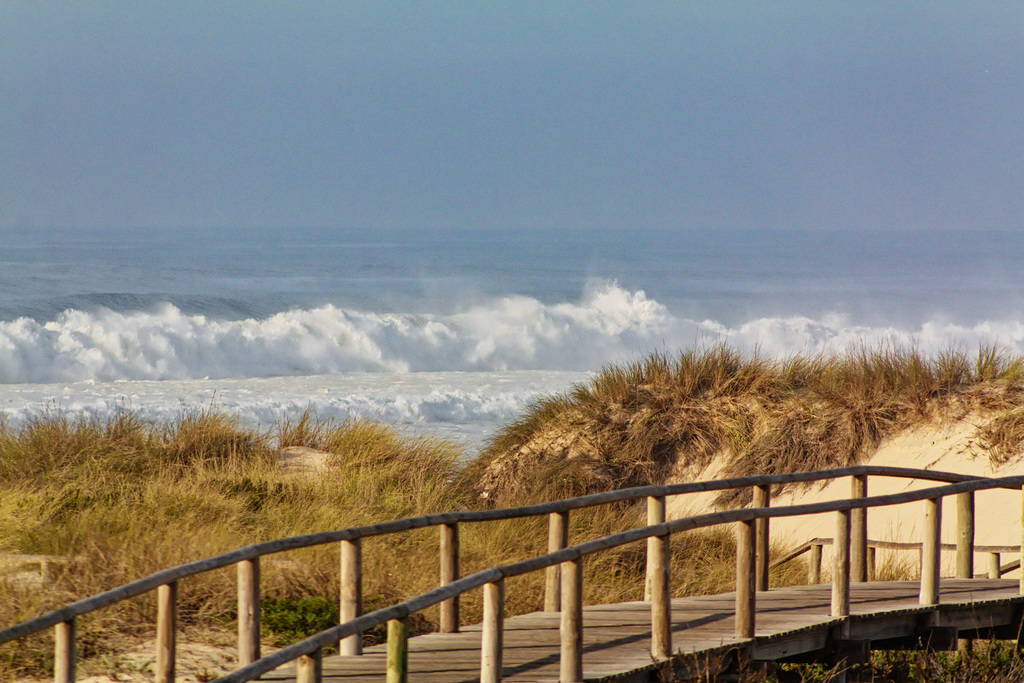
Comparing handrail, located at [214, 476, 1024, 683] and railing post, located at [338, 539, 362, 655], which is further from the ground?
handrail, located at [214, 476, 1024, 683]

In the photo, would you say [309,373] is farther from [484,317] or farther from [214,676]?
[214,676]

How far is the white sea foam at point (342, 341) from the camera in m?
39.3

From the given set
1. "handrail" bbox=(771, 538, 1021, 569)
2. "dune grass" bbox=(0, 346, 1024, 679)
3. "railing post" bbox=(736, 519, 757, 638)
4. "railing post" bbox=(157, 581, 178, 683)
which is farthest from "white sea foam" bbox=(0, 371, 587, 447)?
"railing post" bbox=(157, 581, 178, 683)

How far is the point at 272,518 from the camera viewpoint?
9.76 metres

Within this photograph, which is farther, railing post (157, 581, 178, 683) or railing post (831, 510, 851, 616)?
railing post (831, 510, 851, 616)

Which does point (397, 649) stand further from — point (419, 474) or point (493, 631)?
point (419, 474)

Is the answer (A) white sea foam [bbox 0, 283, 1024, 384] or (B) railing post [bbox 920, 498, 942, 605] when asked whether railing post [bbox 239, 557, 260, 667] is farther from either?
(A) white sea foam [bbox 0, 283, 1024, 384]

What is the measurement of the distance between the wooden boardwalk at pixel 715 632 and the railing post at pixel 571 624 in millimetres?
145

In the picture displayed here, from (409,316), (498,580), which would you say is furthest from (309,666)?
(409,316)

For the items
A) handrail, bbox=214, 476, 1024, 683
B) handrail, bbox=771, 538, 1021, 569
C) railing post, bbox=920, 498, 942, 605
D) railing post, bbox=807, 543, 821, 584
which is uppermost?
handrail, bbox=214, 476, 1024, 683

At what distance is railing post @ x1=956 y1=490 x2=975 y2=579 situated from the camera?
7.48m

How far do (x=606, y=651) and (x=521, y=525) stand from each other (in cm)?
523

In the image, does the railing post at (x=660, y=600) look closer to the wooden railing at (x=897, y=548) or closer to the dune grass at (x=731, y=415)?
the wooden railing at (x=897, y=548)

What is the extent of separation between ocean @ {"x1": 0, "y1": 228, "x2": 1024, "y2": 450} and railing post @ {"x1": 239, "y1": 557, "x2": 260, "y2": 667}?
31.3 feet
